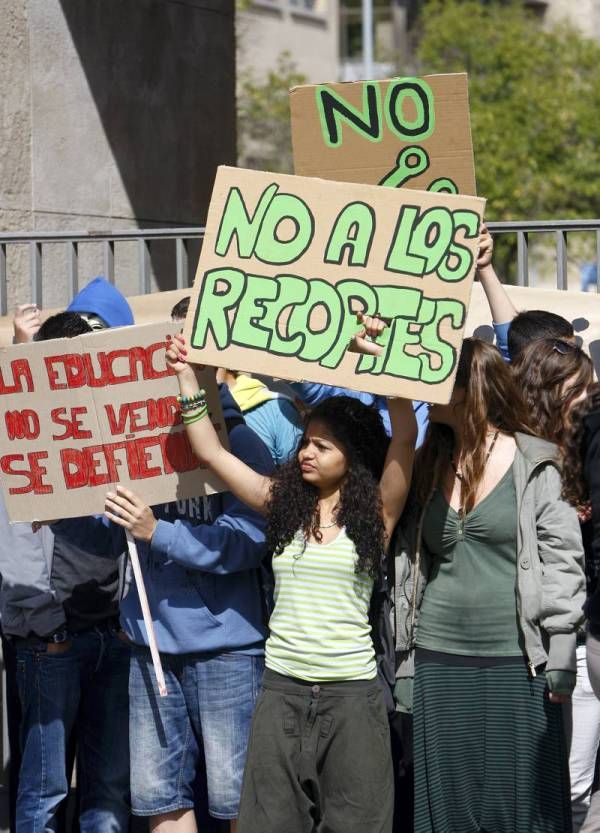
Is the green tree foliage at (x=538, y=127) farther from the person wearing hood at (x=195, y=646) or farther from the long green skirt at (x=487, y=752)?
the long green skirt at (x=487, y=752)

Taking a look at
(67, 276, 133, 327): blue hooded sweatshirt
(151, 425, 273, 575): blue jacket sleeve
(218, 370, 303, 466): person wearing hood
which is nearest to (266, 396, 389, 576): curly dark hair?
(151, 425, 273, 575): blue jacket sleeve

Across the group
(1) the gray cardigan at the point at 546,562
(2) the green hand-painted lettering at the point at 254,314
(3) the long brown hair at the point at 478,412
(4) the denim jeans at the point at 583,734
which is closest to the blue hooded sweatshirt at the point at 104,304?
(2) the green hand-painted lettering at the point at 254,314

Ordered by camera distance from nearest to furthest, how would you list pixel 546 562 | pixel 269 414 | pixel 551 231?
pixel 546 562 → pixel 269 414 → pixel 551 231

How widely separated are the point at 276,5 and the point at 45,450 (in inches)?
1332

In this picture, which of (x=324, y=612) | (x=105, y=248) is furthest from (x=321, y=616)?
(x=105, y=248)

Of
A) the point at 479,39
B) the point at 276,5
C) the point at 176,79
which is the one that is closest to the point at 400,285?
the point at 176,79

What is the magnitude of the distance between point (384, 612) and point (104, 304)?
1.79m

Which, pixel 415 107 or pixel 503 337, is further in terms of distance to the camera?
pixel 503 337

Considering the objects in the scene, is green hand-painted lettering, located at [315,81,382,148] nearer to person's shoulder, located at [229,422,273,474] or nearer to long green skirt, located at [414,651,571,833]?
person's shoulder, located at [229,422,273,474]

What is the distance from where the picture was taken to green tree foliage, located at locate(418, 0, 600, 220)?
2377 centimetres

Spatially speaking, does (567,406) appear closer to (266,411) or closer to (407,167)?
(407,167)

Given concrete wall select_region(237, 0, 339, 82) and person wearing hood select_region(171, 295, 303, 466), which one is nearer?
person wearing hood select_region(171, 295, 303, 466)

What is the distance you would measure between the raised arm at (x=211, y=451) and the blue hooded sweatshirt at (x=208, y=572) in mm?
166

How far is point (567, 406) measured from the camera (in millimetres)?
4973
